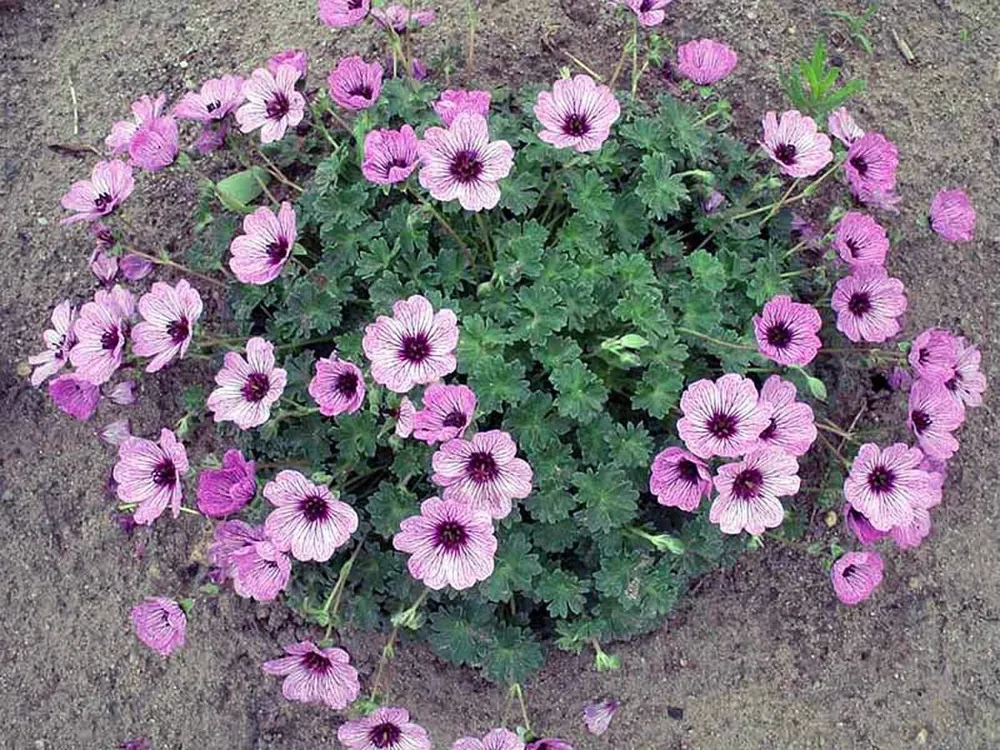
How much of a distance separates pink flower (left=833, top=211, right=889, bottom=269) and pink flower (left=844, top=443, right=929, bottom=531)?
452mm

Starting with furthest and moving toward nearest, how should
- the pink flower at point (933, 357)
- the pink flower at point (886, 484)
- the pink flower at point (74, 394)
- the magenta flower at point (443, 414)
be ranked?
the pink flower at point (74, 394) → the pink flower at point (933, 357) → the pink flower at point (886, 484) → the magenta flower at point (443, 414)

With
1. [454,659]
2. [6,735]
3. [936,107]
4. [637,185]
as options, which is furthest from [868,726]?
[6,735]

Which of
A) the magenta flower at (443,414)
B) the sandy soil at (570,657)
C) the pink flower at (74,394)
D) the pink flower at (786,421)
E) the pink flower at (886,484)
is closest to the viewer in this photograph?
the magenta flower at (443,414)

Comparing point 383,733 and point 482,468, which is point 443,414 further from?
point 383,733

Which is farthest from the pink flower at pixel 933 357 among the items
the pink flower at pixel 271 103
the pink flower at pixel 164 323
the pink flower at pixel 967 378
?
the pink flower at pixel 164 323

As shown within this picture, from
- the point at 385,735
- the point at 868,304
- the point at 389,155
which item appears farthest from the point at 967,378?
the point at 385,735

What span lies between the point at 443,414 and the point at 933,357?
1171mm

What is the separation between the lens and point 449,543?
223cm

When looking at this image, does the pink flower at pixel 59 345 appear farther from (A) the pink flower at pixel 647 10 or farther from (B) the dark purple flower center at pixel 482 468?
(A) the pink flower at pixel 647 10

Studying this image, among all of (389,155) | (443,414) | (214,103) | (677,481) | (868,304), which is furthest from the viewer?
(214,103)

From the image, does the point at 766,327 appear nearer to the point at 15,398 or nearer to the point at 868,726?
the point at 868,726

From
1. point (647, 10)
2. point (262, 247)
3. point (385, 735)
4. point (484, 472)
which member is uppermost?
point (647, 10)

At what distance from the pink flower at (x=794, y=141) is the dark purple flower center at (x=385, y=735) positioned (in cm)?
154

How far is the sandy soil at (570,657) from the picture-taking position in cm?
288
